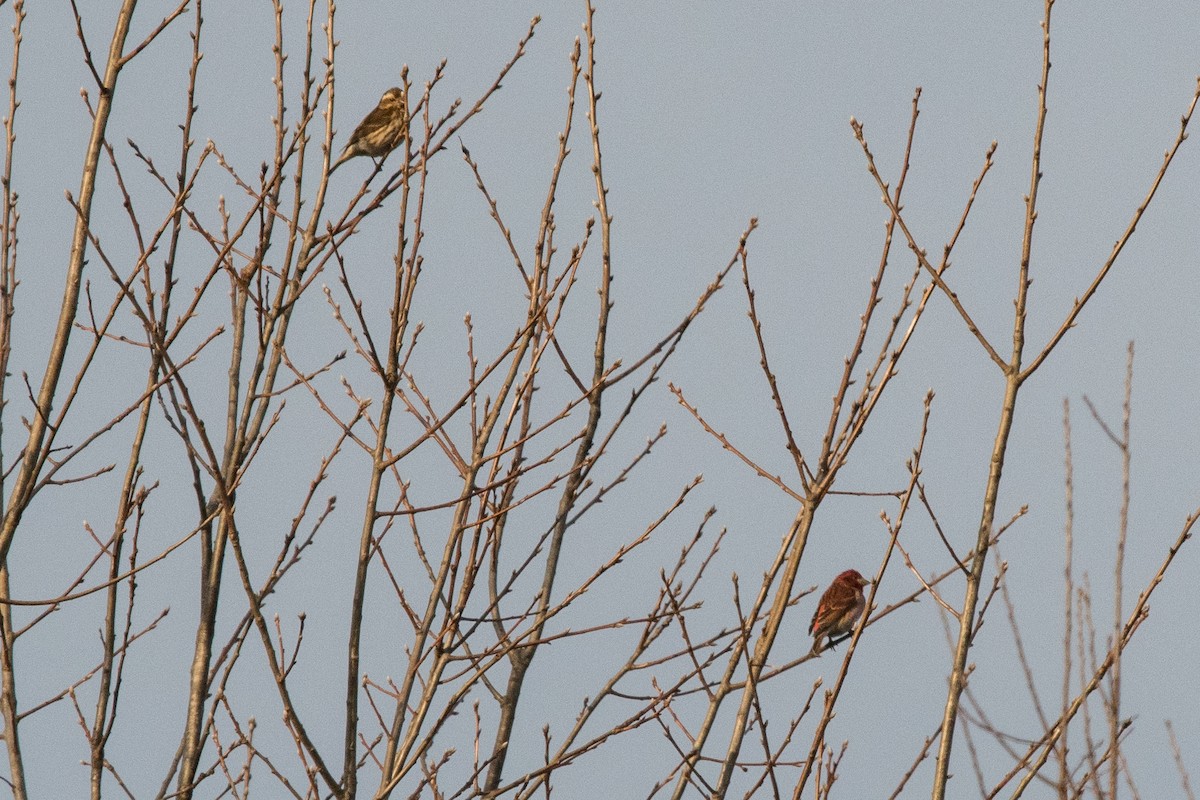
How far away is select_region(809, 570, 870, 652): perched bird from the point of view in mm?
9570

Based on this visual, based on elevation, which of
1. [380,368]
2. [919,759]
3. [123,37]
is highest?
[123,37]

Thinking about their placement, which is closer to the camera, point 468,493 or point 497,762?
point 468,493

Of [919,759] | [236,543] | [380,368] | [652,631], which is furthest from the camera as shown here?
[652,631]

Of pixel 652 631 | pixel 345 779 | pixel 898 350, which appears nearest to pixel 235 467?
pixel 345 779

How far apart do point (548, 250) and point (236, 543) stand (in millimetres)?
1581

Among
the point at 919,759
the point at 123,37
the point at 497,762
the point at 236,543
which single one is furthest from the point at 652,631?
the point at 123,37

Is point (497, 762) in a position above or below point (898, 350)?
below

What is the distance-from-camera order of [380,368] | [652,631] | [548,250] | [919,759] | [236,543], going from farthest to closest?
[652,631] < [548,250] < [919,759] < [380,368] < [236,543]

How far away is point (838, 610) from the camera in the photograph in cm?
955

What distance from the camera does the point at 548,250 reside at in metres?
4.69

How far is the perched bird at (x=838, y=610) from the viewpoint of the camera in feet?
31.4

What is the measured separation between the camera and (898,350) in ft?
13.5

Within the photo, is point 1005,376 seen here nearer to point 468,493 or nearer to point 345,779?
point 468,493

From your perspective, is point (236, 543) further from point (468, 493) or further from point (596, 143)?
point (596, 143)
